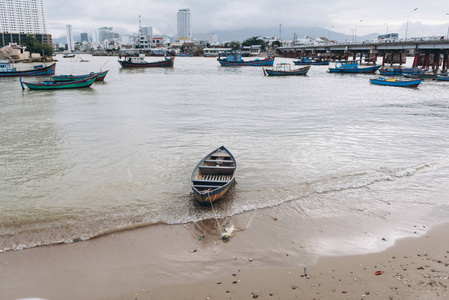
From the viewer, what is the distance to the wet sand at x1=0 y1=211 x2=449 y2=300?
18.7ft

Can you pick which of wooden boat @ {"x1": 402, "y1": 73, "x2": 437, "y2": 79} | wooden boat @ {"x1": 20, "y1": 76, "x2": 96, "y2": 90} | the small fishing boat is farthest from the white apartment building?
the small fishing boat

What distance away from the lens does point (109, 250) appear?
7191 mm

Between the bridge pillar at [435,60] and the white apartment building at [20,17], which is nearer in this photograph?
the bridge pillar at [435,60]

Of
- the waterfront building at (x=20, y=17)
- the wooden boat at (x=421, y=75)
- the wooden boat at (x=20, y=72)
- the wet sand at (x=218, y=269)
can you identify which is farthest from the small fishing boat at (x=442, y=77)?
the waterfront building at (x=20, y=17)

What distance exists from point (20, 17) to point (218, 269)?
217976 millimetres

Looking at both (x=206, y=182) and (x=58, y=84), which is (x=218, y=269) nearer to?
(x=206, y=182)

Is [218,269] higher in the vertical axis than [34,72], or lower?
lower

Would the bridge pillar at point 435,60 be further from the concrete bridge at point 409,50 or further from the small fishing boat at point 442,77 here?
the small fishing boat at point 442,77

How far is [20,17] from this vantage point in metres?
181

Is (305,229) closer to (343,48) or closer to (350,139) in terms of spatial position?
(350,139)

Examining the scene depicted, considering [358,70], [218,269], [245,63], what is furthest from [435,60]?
[218,269]

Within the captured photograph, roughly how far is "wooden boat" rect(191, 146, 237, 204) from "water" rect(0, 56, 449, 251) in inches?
17.6

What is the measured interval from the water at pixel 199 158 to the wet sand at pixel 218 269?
70 cm

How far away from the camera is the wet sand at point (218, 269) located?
5.69 meters
